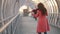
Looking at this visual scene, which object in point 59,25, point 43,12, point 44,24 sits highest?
point 43,12

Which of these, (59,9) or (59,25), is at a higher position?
(59,9)

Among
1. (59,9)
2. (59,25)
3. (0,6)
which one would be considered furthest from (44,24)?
(59,9)

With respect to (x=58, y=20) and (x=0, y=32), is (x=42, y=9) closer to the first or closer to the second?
(x=0, y=32)

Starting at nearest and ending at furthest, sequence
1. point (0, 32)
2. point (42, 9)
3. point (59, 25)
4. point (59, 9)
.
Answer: point (0, 32) → point (42, 9) → point (59, 25) → point (59, 9)

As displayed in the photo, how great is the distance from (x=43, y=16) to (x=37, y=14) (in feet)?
1.07

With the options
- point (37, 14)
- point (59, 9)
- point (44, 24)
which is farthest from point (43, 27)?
point (59, 9)

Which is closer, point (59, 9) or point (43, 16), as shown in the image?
point (43, 16)

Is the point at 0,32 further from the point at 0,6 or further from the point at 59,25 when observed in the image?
the point at 59,25

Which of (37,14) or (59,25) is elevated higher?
(37,14)

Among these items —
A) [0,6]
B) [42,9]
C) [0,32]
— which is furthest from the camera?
[42,9]

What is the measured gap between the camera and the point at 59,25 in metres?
15.5

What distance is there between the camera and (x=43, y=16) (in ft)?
25.5

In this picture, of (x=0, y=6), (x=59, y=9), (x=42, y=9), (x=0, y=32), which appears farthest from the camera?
(x=59, y=9)

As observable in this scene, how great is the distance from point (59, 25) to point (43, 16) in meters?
7.98
